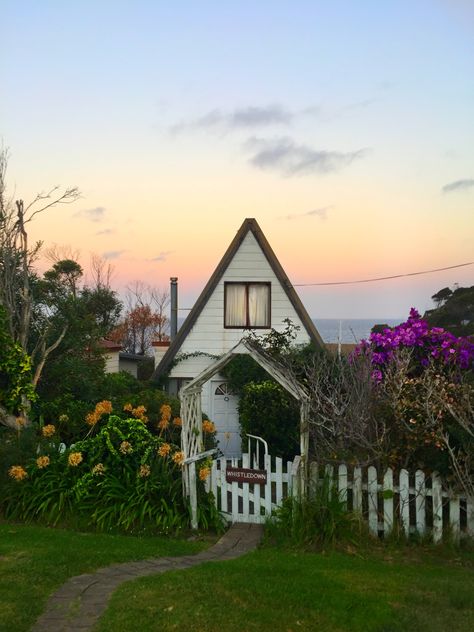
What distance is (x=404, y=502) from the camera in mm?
8359

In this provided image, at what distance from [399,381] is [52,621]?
218 inches

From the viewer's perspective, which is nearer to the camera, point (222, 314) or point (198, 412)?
point (198, 412)

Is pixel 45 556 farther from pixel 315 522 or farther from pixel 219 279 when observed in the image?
pixel 219 279

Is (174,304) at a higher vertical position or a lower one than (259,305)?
higher

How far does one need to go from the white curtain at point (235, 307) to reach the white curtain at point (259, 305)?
0.21 metres

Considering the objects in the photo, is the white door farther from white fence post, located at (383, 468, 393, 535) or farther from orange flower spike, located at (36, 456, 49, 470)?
white fence post, located at (383, 468, 393, 535)

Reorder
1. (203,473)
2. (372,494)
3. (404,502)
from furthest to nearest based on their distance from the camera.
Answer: (203,473) → (372,494) → (404,502)

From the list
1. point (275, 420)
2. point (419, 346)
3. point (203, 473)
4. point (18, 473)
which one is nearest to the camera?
point (203, 473)

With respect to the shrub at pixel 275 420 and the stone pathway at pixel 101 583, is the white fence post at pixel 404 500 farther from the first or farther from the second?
the shrub at pixel 275 420

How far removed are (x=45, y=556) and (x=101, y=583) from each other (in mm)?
1093

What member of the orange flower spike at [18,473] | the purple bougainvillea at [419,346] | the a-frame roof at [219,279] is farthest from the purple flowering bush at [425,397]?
the a-frame roof at [219,279]

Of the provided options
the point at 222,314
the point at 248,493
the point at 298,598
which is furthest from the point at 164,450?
the point at 222,314

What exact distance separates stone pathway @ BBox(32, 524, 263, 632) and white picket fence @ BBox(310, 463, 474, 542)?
1.29m

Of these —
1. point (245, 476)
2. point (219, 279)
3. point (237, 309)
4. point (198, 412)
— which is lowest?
point (245, 476)
